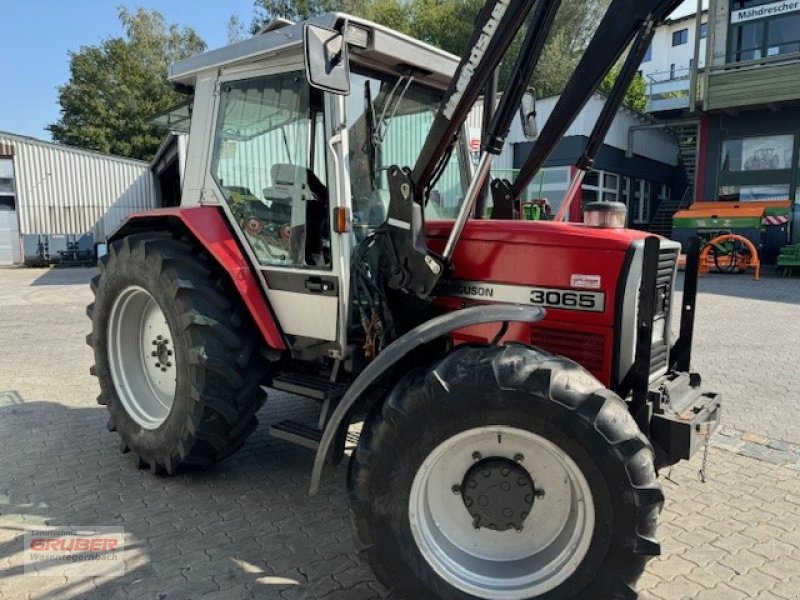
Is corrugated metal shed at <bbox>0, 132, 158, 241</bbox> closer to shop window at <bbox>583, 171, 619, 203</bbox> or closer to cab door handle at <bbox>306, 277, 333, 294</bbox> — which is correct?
shop window at <bbox>583, 171, 619, 203</bbox>

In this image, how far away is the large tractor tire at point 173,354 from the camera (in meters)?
3.39

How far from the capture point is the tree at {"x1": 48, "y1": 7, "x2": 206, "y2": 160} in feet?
112

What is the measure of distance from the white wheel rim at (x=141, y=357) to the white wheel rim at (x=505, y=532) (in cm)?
216

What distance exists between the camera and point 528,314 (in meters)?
2.55

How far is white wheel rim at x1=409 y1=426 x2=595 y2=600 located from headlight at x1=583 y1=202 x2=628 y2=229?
120cm

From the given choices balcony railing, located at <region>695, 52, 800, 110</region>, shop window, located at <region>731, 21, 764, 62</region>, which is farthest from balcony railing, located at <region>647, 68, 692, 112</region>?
balcony railing, located at <region>695, 52, 800, 110</region>

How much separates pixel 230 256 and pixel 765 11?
19.2 m

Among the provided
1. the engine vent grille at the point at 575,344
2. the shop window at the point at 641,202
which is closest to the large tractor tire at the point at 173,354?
the engine vent grille at the point at 575,344

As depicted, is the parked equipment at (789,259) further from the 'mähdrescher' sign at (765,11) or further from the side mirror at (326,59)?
the side mirror at (326,59)

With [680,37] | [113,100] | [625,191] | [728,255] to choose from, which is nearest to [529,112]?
[728,255]

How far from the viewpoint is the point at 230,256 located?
3.54 m

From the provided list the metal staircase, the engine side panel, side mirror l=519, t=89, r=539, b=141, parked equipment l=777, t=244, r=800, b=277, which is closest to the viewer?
the engine side panel

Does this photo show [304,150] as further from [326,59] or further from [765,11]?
[765,11]

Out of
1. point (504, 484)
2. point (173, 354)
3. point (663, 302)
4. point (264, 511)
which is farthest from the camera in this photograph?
point (173, 354)
